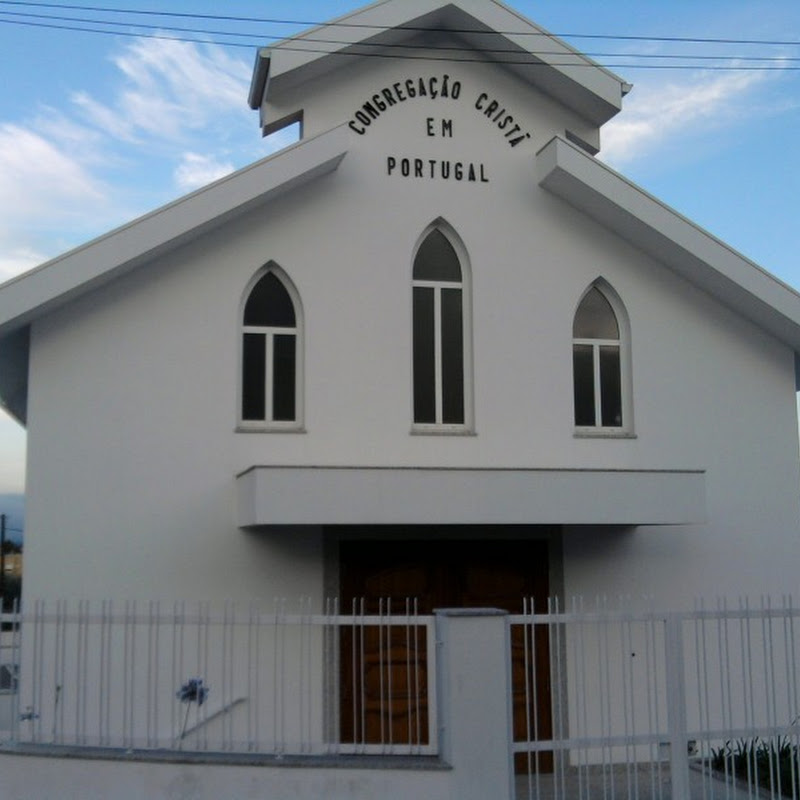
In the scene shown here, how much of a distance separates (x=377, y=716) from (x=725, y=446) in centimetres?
455

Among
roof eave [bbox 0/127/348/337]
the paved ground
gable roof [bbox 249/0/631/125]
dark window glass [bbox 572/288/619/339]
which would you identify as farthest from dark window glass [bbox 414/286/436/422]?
the paved ground

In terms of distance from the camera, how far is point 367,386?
12.1 m

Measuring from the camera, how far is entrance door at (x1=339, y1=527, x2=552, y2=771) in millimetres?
11984

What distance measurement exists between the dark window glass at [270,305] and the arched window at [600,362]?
2.98 m

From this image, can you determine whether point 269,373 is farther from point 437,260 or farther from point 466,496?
point 466,496

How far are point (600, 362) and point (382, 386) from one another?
238cm

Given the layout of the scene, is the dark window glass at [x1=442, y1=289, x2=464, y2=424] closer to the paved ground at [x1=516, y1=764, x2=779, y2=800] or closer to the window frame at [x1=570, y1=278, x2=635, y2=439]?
the window frame at [x1=570, y1=278, x2=635, y2=439]

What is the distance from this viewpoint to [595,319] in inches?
509

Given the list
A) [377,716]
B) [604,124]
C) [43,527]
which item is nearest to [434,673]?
[377,716]

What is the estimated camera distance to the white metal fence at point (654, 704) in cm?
991

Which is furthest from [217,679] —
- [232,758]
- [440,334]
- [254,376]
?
[440,334]

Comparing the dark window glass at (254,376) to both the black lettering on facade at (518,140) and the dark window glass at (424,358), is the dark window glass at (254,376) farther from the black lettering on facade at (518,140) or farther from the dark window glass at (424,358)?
the black lettering on facade at (518,140)

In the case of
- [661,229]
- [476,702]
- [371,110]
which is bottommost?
[476,702]

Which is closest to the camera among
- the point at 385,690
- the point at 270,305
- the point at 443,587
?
the point at 385,690
